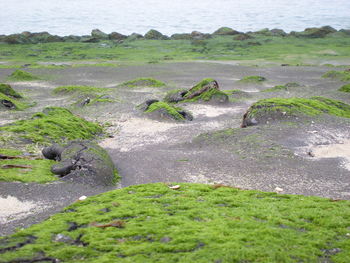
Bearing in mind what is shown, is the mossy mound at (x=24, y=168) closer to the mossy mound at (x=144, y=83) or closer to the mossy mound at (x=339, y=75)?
the mossy mound at (x=144, y=83)

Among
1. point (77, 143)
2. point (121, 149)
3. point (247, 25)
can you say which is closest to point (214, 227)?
point (77, 143)

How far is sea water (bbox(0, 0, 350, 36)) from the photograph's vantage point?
259 ft

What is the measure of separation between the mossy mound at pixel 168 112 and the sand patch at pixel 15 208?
1116cm

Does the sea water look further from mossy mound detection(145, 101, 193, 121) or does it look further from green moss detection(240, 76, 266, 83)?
mossy mound detection(145, 101, 193, 121)

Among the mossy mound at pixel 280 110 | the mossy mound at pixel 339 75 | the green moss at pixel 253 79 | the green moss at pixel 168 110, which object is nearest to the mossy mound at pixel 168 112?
the green moss at pixel 168 110

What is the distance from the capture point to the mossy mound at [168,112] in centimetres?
2023

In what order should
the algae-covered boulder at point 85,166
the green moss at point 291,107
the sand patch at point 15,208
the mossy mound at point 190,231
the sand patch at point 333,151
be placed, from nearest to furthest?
the mossy mound at point 190,231 < the sand patch at point 15,208 < the algae-covered boulder at point 85,166 < the sand patch at point 333,151 < the green moss at point 291,107

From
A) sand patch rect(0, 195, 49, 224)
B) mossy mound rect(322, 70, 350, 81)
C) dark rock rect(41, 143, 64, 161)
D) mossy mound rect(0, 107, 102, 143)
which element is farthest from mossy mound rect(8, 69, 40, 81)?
sand patch rect(0, 195, 49, 224)

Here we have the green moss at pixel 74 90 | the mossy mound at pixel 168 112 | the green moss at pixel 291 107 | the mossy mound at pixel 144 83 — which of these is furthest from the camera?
the mossy mound at pixel 144 83

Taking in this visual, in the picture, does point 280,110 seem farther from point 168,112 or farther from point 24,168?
point 24,168

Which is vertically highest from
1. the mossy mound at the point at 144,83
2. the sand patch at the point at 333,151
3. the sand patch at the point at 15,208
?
the mossy mound at the point at 144,83

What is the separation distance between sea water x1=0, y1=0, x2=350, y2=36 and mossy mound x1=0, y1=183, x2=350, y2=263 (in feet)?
218

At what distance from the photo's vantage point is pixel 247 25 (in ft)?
264

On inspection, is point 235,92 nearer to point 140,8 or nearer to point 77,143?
point 77,143
